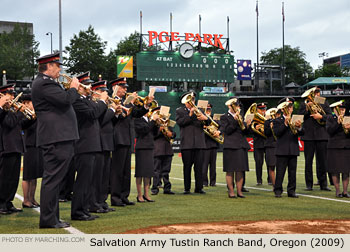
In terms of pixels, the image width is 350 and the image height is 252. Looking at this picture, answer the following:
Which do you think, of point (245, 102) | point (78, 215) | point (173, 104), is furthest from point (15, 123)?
point (245, 102)

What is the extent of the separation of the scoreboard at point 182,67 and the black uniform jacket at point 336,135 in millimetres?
26730

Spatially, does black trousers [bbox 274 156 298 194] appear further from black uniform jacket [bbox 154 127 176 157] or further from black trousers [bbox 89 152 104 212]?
black trousers [bbox 89 152 104 212]

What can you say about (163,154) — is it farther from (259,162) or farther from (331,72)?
(331,72)

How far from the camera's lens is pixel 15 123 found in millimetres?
9383

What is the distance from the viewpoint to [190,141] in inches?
486

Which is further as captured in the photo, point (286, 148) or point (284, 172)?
point (284, 172)

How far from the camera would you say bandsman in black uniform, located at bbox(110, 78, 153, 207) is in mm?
9852

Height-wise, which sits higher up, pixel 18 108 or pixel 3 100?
pixel 3 100

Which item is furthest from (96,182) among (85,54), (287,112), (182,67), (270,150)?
(85,54)

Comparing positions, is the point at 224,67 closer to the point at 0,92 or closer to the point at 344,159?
the point at 344,159

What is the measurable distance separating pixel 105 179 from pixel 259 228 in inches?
140

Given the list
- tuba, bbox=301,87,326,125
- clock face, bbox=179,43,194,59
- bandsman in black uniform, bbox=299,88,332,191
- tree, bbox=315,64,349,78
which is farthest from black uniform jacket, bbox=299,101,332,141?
tree, bbox=315,64,349,78

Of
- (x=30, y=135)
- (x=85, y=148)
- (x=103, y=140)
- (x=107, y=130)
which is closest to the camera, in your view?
(x=85, y=148)

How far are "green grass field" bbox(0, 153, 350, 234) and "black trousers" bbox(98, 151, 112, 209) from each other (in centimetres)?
34
